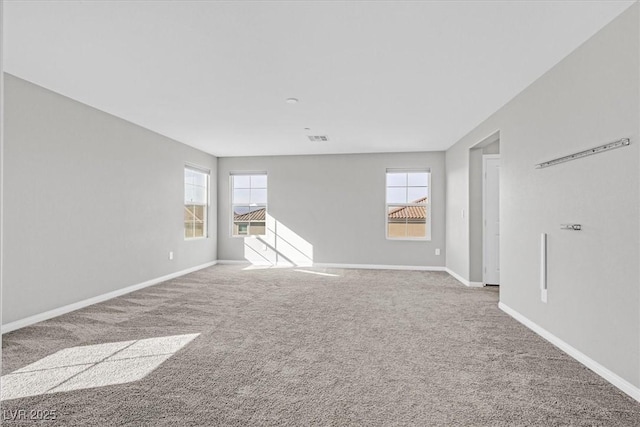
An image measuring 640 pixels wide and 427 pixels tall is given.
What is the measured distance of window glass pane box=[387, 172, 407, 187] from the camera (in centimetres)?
723

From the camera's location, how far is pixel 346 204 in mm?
7293

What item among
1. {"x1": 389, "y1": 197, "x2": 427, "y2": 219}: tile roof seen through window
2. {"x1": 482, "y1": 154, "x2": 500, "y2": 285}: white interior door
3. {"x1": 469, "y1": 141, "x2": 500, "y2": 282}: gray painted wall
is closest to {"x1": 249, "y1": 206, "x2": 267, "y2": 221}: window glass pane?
{"x1": 389, "y1": 197, "x2": 427, "y2": 219}: tile roof seen through window

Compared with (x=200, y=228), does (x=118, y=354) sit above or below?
below

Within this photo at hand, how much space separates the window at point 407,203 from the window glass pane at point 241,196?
296 centimetres

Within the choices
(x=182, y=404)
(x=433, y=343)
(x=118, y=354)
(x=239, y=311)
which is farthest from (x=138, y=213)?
(x=433, y=343)

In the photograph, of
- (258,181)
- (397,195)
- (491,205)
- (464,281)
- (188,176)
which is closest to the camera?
(491,205)

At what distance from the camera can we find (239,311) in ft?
13.3

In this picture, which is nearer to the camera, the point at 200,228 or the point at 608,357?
the point at 608,357

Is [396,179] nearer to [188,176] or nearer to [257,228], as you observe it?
[257,228]

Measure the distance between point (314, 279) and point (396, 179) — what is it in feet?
8.95

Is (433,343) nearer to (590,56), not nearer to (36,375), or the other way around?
(590,56)

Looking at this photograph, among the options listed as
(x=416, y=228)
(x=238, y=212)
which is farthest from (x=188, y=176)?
(x=416, y=228)

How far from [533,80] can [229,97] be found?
3060 mm

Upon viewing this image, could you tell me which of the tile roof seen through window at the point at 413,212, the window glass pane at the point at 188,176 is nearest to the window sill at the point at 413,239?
the tile roof seen through window at the point at 413,212
